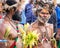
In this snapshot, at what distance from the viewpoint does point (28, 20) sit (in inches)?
242

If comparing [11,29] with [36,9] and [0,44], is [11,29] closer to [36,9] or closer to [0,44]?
[0,44]

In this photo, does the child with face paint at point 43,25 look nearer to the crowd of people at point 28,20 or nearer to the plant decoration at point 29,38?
the crowd of people at point 28,20

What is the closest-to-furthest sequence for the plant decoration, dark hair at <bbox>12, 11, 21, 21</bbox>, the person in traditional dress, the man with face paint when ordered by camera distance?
the person in traditional dress < the plant decoration < dark hair at <bbox>12, 11, 21, 21</bbox> < the man with face paint

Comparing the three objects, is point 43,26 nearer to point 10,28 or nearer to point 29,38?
point 29,38

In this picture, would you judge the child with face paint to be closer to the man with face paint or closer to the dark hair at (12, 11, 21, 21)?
the man with face paint

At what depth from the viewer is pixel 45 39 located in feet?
17.6

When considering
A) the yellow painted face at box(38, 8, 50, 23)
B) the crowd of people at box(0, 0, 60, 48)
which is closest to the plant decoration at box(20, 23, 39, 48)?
the crowd of people at box(0, 0, 60, 48)

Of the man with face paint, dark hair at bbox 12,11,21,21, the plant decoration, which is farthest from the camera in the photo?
the man with face paint

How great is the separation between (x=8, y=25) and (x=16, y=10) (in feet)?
1.03

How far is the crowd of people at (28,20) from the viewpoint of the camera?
15.8 ft

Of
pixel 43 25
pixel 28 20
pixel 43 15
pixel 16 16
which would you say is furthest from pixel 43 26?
pixel 28 20

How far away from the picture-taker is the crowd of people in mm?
4828

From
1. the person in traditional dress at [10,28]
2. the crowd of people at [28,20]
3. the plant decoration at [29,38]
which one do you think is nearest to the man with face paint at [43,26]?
the crowd of people at [28,20]

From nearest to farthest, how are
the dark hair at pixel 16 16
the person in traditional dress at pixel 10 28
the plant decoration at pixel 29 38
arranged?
the person in traditional dress at pixel 10 28, the plant decoration at pixel 29 38, the dark hair at pixel 16 16
